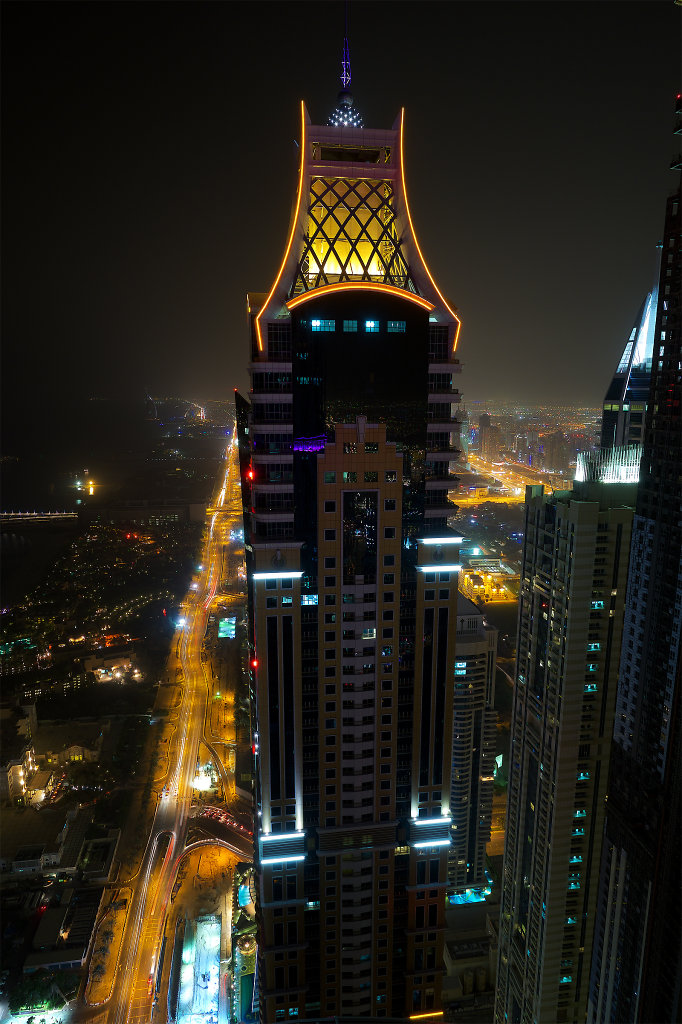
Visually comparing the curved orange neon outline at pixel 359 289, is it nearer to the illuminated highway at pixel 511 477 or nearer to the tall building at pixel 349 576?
the tall building at pixel 349 576

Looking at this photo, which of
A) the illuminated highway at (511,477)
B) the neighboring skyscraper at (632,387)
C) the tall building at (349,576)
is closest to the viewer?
the tall building at (349,576)

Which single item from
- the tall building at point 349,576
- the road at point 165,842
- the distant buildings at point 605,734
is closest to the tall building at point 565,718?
the distant buildings at point 605,734

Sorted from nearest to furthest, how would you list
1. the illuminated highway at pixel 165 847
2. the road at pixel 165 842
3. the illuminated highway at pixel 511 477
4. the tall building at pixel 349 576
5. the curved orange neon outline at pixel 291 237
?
the curved orange neon outline at pixel 291 237, the tall building at pixel 349 576, the illuminated highway at pixel 165 847, the road at pixel 165 842, the illuminated highway at pixel 511 477

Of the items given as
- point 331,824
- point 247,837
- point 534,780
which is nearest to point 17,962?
point 247,837

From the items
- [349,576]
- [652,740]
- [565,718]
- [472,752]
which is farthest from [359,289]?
[472,752]

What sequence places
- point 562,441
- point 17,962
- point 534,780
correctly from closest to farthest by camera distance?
1. point 534,780
2. point 17,962
3. point 562,441

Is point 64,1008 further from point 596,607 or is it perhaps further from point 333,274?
point 333,274

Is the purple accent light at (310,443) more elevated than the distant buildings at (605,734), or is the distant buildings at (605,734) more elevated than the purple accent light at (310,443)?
the purple accent light at (310,443)
